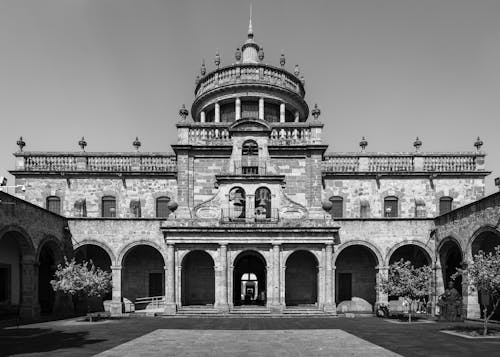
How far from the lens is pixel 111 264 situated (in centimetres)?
3122

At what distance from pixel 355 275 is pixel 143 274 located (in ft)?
53.1

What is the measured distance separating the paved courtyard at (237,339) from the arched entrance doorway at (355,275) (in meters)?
7.17

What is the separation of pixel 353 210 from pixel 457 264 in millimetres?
8228

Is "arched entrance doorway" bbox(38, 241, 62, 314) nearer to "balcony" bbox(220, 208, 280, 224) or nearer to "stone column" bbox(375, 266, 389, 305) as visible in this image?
"balcony" bbox(220, 208, 280, 224)

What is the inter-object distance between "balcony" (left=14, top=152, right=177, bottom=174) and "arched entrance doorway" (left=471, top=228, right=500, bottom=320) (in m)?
21.9

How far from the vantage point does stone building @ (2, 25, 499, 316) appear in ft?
90.4

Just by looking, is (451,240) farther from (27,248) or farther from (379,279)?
(27,248)

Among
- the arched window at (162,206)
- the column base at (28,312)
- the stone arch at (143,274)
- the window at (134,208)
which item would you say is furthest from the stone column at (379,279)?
the column base at (28,312)

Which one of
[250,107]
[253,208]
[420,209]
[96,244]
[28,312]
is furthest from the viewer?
[250,107]

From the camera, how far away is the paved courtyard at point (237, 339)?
15.2m

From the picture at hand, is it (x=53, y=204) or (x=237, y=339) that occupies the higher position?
(x=53, y=204)

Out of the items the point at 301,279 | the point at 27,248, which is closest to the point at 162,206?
the point at 27,248

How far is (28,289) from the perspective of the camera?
990 inches

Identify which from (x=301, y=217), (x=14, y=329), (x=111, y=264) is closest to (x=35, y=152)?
(x=111, y=264)
